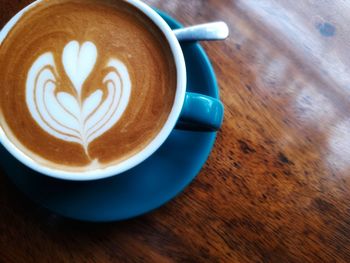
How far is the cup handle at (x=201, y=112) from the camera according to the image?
608mm

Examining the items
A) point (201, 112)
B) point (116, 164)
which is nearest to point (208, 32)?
point (201, 112)

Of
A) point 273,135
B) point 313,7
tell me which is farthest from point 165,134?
point 313,7

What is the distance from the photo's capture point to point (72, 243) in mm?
746

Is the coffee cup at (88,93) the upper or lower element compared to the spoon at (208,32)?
lower

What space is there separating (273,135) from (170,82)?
282 millimetres

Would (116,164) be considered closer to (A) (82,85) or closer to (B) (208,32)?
(A) (82,85)

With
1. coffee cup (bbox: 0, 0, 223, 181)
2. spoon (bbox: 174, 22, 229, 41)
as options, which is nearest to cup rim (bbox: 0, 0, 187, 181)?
coffee cup (bbox: 0, 0, 223, 181)

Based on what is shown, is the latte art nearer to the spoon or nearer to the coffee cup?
the coffee cup

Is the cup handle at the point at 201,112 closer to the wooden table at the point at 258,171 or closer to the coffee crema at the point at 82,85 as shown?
the coffee crema at the point at 82,85

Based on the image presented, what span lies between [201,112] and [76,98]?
22 cm

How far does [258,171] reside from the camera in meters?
0.78

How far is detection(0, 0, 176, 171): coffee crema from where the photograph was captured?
631 mm

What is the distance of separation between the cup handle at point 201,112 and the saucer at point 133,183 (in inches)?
4.3

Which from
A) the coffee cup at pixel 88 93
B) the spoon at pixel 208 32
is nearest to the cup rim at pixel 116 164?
the coffee cup at pixel 88 93
